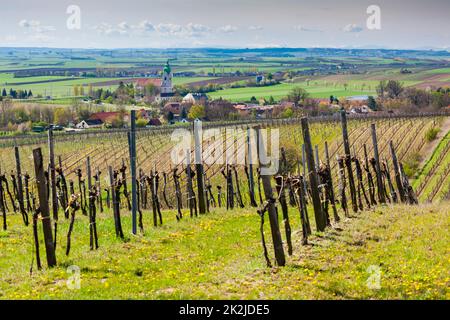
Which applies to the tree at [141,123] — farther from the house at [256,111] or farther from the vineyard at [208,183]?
the house at [256,111]

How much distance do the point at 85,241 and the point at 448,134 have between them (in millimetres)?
51274

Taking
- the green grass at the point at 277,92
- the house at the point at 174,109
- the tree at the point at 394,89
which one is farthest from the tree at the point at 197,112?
the tree at the point at 394,89

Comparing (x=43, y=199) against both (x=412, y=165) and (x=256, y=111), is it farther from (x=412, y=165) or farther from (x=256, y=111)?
(x=256, y=111)

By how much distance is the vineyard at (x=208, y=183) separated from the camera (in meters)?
13.1

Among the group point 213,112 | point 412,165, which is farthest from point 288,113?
point 412,165

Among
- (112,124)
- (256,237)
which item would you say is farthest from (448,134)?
(112,124)

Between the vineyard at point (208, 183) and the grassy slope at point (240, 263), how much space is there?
→ 0.21 m

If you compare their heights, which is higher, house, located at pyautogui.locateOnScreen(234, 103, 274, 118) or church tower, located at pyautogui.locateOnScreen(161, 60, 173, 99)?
church tower, located at pyautogui.locateOnScreen(161, 60, 173, 99)

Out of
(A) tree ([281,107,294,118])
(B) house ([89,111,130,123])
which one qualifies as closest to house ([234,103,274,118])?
(A) tree ([281,107,294,118])

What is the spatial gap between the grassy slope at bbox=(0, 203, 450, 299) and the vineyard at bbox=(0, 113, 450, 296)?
0.21 metres

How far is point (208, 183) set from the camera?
27.8 metres

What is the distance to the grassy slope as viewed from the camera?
923 cm

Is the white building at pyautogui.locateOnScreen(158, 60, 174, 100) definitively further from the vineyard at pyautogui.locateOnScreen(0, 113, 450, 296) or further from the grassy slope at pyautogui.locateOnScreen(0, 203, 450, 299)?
the grassy slope at pyautogui.locateOnScreen(0, 203, 450, 299)

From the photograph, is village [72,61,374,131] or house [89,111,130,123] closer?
village [72,61,374,131]
